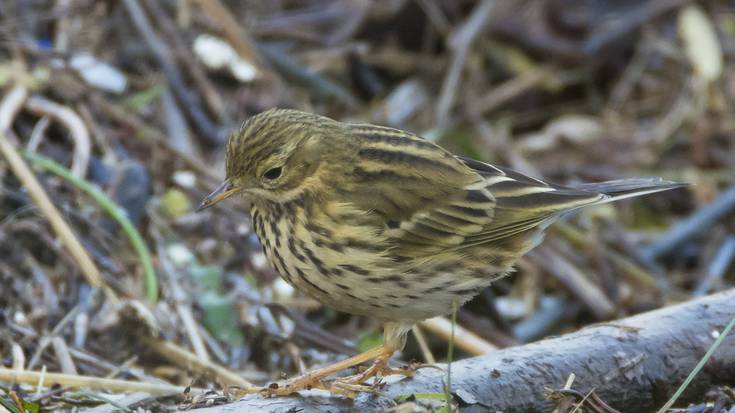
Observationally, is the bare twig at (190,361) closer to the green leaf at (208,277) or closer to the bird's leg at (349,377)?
the green leaf at (208,277)

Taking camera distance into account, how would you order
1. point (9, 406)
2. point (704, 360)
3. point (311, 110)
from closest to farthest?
point (9, 406) → point (704, 360) → point (311, 110)

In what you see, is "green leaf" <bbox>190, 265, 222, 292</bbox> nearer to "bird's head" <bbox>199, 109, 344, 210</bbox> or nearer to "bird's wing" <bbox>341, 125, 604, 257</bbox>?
"bird's head" <bbox>199, 109, 344, 210</bbox>

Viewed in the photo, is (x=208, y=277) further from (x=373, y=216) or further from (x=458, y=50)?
(x=458, y=50)

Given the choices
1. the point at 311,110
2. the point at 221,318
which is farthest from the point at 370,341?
the point at 311,110

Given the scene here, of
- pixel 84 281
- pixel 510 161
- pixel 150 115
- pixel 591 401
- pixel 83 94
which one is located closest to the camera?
pixel 591 401

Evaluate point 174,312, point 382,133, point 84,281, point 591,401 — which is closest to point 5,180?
point 84,281

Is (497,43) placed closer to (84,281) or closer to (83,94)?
(83,94)

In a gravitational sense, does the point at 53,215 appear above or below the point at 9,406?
above

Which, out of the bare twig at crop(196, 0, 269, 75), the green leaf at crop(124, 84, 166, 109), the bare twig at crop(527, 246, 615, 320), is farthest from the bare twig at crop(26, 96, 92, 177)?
the bare twig at crop(527, 246, 615, 320)
